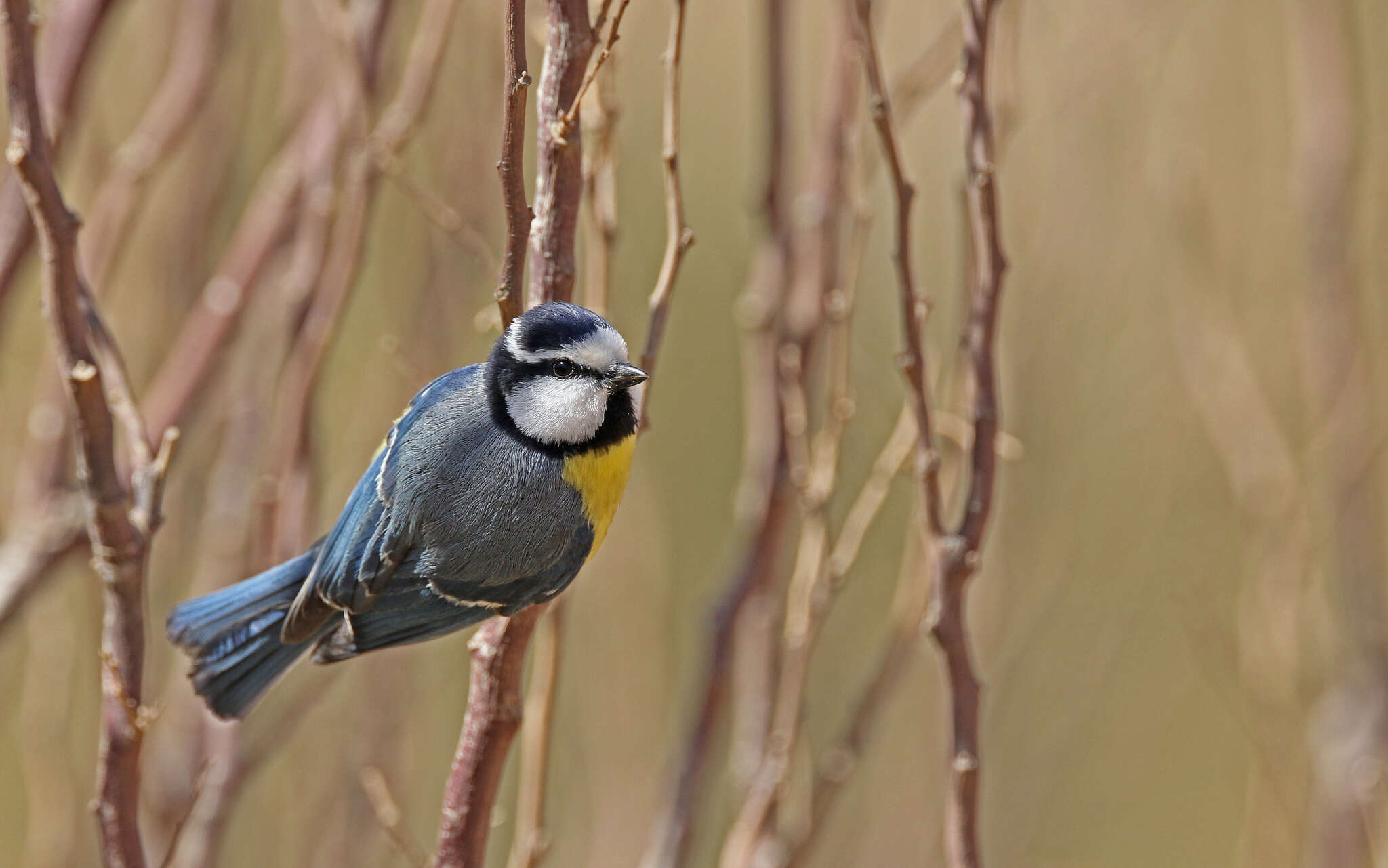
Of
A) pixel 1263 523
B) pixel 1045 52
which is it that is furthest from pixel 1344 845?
pixel 1045 52

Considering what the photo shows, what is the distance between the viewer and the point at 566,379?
1528 mm

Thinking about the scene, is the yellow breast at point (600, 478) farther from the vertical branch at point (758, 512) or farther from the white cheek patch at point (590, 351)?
the vertical branch at point (758, 512)

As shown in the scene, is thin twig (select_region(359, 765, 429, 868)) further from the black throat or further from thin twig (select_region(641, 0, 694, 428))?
thin twig (select_region(641, 0, 694, 428))

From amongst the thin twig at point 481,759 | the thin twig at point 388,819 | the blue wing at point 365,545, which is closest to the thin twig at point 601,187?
the blue wing at point 365,545

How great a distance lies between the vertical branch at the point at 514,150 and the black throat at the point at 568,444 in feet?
0.95

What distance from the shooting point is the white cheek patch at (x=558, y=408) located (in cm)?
154

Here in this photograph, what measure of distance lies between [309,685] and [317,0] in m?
1.11

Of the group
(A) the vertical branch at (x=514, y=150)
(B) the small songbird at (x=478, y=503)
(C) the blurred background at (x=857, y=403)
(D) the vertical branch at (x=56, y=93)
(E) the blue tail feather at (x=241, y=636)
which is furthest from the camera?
(C) the blurred background at (x=857, y=403)

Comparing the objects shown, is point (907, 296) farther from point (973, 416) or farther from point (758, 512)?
point (758, 512)

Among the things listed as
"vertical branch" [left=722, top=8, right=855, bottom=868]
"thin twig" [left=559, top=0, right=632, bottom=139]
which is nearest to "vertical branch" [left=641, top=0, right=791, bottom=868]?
"vertical branch" [left=722, top=8, right=855, bottom=868]

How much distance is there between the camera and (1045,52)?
257cm

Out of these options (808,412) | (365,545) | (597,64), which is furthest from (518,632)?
(808,412)

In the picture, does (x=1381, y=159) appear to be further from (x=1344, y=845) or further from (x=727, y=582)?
(x=727, y=582)

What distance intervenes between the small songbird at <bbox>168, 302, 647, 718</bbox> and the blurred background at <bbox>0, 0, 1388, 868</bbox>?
13cm
